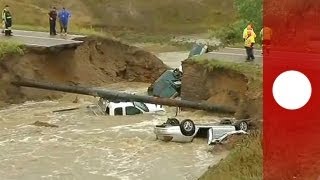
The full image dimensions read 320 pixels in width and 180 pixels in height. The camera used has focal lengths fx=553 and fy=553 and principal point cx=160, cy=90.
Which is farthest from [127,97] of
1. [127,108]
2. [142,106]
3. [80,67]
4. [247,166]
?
[247,166]

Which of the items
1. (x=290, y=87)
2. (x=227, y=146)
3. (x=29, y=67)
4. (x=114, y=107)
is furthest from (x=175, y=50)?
(x=290, y=87)

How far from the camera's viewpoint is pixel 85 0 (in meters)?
59.9

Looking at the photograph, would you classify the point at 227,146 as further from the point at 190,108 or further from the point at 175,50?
the point at 175,50

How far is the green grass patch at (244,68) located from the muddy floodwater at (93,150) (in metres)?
2.15

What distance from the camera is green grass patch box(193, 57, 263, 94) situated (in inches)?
829

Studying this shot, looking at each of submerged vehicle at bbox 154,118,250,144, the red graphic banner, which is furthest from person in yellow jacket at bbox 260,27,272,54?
submerged vehicle at bbox 154,118,250,144

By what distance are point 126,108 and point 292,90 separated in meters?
21.1

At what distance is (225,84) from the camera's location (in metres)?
22.9

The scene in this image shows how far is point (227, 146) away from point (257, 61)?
24.0ft

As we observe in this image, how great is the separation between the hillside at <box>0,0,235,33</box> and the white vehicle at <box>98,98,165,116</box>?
3253 cm

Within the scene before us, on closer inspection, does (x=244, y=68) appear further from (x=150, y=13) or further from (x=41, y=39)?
(x=150, y=13)

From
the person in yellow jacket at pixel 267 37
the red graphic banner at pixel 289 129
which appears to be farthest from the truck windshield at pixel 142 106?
the red graphic banner at pixel 289 129

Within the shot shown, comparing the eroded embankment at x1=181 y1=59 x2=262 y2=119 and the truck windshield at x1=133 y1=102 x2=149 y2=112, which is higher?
the eroded embankment at x1=181 y1=59 x2=262 y2=119

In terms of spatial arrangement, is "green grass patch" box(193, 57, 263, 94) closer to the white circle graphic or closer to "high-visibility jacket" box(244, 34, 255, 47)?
"high-visibility jacket" box(244, 34, 255, 47)
